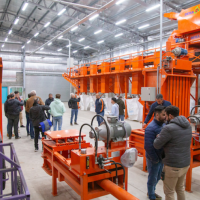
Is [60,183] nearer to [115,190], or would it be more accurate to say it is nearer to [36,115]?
[115,190]

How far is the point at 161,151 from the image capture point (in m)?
3.37

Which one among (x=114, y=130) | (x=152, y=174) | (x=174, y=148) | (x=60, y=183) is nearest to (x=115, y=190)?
(x=114, y=130)

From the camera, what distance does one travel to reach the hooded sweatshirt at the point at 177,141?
9.34ft

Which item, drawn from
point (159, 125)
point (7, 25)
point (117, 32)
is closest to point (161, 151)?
point (159, 125)

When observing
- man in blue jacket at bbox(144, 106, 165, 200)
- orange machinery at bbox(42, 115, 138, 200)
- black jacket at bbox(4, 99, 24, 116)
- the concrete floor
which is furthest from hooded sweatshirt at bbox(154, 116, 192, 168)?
black jacket at bbox(4, 99, 24, 116)

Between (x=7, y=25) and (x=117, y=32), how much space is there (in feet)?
44.9

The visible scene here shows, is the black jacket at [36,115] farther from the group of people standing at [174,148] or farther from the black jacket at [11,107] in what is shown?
the group of people standing at [174,148]

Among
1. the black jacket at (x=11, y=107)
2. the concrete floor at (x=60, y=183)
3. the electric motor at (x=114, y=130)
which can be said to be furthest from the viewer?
the black jacket at (x=11, y=107)

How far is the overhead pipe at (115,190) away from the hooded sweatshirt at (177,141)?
0.97m

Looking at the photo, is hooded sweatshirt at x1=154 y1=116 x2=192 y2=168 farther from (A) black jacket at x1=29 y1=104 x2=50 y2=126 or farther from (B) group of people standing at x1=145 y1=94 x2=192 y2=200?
(A) black jacket at x1=29 y1=104 x2=50 y2=126

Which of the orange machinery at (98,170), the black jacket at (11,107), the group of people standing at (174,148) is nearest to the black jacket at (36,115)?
the black jacket at (11,107)

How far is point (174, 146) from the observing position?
9.45 ft

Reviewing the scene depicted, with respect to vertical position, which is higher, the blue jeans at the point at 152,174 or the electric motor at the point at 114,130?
the electric motor at the point at 114,130

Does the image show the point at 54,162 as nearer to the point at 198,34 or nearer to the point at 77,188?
the point at 77,188
